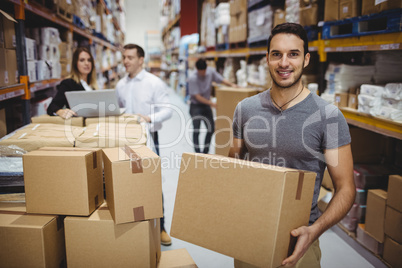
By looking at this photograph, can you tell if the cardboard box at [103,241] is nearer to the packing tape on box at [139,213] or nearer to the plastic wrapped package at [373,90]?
the packing tape on box at [139,213]

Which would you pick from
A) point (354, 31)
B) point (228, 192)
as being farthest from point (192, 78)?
point (228, 192)

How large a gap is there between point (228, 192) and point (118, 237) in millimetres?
573

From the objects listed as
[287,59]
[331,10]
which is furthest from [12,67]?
[331,10]

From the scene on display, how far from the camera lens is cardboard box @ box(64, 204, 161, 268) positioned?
53.2 inches

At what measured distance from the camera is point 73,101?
2.07 metres

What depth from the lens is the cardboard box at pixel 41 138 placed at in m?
1.56

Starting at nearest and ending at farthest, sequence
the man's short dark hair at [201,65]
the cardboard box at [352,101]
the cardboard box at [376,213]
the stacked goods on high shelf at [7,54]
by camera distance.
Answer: the stacked goods on high shelf at [7,54] < the cardboard box at [376,213] < the cardboard box at [352,101] < the man's short dark hair at [201,65]

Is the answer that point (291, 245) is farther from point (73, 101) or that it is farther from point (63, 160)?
point (73, 101)

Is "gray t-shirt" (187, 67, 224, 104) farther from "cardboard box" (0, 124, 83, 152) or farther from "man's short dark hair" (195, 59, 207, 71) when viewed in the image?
"cardboard box" (0, 124, 83, 152)

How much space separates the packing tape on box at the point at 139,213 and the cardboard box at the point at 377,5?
190 centimetres

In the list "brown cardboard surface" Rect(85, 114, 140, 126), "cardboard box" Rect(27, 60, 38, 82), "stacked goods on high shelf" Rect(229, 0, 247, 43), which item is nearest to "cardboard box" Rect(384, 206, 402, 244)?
"brown cardboard surface" Rect(85, 114, 140, 126)

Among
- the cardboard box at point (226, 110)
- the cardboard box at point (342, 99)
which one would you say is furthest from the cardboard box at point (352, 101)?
the cardboard box at point (226, 110)

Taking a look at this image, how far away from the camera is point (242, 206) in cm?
108

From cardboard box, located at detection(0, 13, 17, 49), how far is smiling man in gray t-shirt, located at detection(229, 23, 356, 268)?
1904 millimetres
